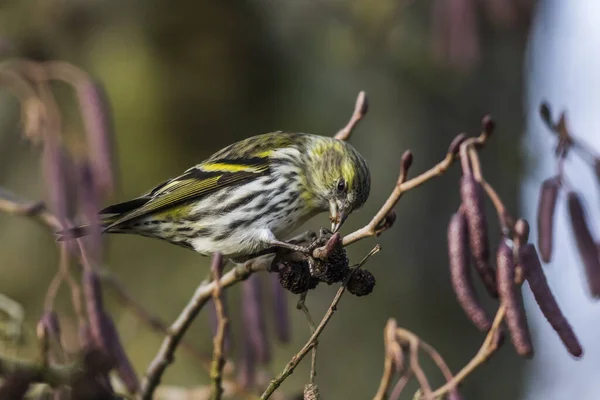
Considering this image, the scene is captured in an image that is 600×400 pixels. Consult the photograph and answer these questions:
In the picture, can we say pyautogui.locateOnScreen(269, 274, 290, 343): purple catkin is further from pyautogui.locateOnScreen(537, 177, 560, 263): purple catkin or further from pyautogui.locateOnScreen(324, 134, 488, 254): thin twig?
pyautogui.locateOnScreen(537, 177, 560, 263): purple catkin

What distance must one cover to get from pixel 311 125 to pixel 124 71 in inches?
33.9

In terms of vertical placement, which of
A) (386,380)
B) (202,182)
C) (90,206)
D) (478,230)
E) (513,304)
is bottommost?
(386,380)

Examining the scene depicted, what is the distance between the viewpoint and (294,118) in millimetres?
3627

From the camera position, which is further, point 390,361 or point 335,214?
point 335,214

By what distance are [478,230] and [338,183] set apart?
824mm

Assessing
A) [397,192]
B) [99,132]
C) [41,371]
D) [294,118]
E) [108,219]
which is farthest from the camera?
[294,118]

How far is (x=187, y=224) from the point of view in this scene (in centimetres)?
212

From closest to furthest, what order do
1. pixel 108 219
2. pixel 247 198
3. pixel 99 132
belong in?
1. pixel 99 132
2. pixel 108 219
3. pixel 247 198

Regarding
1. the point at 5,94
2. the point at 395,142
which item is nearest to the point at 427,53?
the point at 395,142

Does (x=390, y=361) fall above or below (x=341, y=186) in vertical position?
below

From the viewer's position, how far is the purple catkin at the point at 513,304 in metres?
1.27

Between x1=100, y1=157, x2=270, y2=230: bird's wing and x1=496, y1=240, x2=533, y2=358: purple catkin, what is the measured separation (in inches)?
39.4

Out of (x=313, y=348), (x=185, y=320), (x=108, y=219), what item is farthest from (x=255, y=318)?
(x=313, y=348)

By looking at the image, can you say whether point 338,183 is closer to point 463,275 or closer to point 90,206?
point 90,206
